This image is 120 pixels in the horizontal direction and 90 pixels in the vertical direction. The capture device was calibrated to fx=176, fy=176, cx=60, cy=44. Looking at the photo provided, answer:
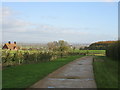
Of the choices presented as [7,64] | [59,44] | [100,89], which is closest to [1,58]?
[7,64]

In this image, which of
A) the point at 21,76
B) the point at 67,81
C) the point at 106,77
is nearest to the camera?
the point at 67,81

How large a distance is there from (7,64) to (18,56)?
2111 millimetres

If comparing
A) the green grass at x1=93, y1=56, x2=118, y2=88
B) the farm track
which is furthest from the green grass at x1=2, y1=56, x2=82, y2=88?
the green grass at x1=93, y1=56, x2=118, y2=88

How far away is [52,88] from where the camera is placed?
796 centimetres

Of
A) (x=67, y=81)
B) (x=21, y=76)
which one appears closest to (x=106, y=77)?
(x=67, y=81)

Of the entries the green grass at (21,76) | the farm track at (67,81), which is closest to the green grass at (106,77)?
the farm track at (67,81)

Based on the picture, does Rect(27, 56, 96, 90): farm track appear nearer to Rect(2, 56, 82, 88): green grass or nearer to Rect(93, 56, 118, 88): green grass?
Rect(93, 56, 118, 88): green grass

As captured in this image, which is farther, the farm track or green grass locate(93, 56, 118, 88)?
green grass locate(93, 56, 118, 88)

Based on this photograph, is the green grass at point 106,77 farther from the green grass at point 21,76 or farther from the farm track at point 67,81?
the green grass at point 21,76

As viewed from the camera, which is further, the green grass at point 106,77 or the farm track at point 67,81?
the green grass at point 106,77

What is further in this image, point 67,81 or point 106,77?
point 106,77

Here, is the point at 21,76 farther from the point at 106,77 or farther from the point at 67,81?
the point at 106,77

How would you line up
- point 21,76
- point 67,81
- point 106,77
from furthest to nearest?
1. point 21,76
2. point 106,77
3. point 67,81

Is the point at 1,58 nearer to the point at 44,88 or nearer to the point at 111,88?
the point at 44,88
